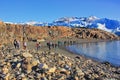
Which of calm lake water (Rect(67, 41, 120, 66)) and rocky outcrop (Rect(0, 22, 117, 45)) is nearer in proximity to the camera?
calm lake water (Rect(67, 41, 120, 66))

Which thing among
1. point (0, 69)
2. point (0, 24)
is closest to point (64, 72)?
point (0, 69)

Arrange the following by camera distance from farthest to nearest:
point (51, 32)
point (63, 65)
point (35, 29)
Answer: point (51, 32)
point (35, 29)
point (63, 65)

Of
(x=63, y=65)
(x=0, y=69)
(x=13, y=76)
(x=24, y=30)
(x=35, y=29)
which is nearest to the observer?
(x=13, y=76)

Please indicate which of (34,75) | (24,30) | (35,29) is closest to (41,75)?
(34,75)

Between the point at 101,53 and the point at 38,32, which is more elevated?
the point at 38,32

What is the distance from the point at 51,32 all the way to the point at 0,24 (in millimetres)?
48208

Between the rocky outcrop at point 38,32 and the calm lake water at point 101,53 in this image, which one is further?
the rocky outcrop at point 38,32

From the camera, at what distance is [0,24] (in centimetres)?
8056

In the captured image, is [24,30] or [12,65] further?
[24,30]

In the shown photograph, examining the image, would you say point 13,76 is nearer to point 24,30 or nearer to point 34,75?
point 34,75

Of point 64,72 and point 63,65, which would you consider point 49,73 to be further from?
point 63,65

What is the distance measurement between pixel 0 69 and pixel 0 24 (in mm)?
64064

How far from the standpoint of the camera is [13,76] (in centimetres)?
1669

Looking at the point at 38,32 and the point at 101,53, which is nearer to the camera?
the point at 101,53
